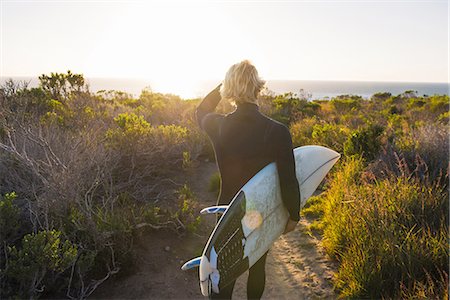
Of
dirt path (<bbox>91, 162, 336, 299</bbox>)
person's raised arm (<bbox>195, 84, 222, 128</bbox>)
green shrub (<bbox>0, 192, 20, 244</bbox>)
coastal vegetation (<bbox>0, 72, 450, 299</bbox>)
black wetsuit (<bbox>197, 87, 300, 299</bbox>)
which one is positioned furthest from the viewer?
dirt path (<bbox>91, 162, 336, 299</bbox>)

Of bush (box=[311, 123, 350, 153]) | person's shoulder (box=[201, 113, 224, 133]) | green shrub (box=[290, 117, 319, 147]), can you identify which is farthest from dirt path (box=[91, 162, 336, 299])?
green shrub (box=[290, 117, 319, 147])

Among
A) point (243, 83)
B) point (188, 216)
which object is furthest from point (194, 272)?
point (243, 83)

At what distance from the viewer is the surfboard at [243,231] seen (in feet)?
7.83

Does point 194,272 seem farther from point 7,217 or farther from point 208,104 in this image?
point 208,104

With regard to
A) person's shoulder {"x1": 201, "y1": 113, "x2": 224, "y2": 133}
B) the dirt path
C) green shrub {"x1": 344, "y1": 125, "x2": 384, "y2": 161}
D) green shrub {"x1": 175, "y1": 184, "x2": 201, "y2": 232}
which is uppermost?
person's shoulder {"x1": 201, "y1": 113, "x2": 224, "y2": 133}

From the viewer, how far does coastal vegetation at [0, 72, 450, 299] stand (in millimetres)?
3195

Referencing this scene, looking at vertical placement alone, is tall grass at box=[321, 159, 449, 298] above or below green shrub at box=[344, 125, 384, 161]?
below

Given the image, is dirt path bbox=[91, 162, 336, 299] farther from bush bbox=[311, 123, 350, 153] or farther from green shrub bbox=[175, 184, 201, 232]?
bush bbox=[311, 123, 350, 153]

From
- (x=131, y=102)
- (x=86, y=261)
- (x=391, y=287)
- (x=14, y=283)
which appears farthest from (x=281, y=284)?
(x=131, y=102)

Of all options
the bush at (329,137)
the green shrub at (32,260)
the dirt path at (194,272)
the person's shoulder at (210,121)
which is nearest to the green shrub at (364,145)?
the bush at (329,137)

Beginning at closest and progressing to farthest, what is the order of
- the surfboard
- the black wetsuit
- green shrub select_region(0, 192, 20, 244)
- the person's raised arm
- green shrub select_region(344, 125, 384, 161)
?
the black wetsuit, the surfboard, the person's raised arm, green shrub select_region(0, 192, 20, 244), green shrub select_region(344, 125, 384, 161)

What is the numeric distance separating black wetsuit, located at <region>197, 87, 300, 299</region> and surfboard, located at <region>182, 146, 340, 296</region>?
117 mm

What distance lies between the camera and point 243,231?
2.58m

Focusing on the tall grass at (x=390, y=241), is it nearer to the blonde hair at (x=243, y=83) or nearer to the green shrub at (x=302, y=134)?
the blonde hair at (x=243, y=83)
